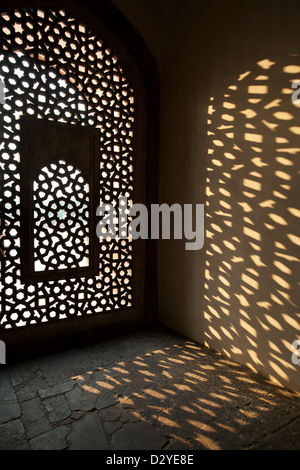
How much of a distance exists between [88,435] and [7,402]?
705 millimetres

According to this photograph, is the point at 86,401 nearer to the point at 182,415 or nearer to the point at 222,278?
the point at 182,415

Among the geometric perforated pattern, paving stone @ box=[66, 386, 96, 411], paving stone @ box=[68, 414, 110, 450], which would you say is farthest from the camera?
the geometric perforated pattern

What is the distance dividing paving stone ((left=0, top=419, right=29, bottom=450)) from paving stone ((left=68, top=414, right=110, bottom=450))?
26cm

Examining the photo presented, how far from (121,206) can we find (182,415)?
202cm

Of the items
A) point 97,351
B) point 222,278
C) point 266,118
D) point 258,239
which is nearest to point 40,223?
point 97,351

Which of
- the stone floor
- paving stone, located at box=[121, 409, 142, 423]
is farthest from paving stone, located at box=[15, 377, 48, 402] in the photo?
paving stone, located at box=[121, 409, 142, 423]

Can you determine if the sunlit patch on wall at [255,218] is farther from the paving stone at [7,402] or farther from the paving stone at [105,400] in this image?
the paving stone at [7,402]

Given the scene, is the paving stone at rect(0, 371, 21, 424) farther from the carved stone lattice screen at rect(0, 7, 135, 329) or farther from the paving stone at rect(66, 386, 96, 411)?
the carved stone lattice screen at rect(0, 7, 135, 329)

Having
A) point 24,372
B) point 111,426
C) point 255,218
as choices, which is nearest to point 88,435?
point 111,426

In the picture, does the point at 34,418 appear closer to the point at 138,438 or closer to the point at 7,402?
the point at 7,402

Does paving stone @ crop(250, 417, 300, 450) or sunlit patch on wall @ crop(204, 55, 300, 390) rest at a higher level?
sunlit patch on wall @ crop(204, 55, 300, 390)

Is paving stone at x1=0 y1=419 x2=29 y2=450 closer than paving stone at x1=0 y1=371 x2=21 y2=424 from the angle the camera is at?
Yes

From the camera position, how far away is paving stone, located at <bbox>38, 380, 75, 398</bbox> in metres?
2.35

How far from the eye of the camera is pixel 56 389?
241cm
